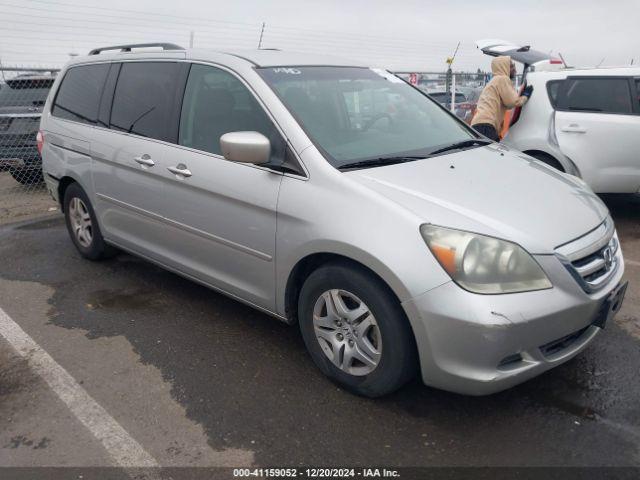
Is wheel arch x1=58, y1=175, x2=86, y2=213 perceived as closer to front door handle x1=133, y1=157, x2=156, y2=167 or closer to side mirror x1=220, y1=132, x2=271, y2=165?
front door handle x1=133, y1=157, x2=156, y2=167

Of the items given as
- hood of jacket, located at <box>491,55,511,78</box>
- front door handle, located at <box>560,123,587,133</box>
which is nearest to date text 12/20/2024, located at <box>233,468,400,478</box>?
front door handle, located at <box>560,123,587,133</box>

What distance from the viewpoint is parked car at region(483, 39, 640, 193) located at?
564 cm

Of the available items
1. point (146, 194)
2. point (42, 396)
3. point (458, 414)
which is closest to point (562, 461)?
point (458, 414)

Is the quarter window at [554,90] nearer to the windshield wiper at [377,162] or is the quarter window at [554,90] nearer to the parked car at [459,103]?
the windshield wiper at [377,162]

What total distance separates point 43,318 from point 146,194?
1.13 metres

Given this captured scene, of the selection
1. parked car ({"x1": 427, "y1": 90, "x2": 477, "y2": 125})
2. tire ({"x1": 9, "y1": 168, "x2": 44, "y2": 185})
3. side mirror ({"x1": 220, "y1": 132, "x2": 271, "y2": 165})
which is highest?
side mirror ({"x1": 220, "y1": 132, "x2": 271, "y2": 165})

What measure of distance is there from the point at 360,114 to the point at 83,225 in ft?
9.04

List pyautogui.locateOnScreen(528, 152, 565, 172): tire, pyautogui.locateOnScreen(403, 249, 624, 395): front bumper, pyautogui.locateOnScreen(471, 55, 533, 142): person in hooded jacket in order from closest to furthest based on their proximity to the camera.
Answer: pyautogui.locateOnScreen(403, 249, 624, 395): front bumper, pyautogui.locateOnScreen(528, 152, 565, 172): tire, pyautogui.locateOnScreen(471, 55, 533, 142): person in hooded jacket

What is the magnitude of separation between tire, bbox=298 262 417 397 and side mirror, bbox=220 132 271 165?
67cm

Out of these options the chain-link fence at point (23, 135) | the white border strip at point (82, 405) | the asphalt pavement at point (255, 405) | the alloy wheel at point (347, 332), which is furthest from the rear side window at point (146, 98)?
the chain-link fence at point (23, 135)

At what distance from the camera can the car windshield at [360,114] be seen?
124 inches

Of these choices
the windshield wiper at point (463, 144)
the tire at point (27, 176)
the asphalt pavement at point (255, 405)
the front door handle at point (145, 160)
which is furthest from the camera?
the tire at point (27, 176)

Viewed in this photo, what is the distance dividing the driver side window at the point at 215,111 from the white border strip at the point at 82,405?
60.5 inches

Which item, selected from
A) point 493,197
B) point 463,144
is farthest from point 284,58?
point 493,197
